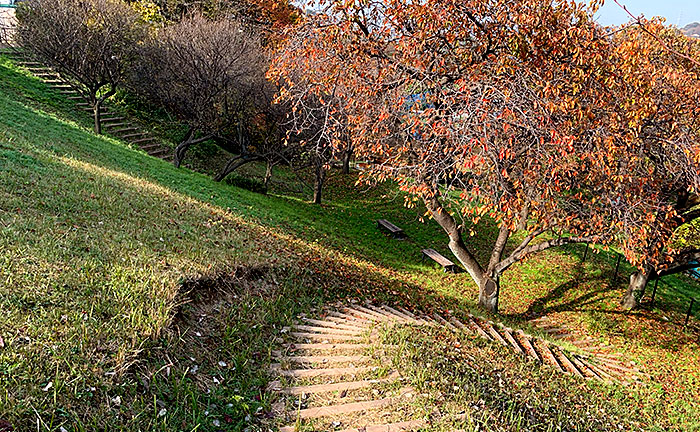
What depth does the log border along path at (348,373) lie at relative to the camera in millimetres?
3490

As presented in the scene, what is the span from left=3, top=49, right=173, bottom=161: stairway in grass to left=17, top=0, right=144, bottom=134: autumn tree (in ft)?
5.84

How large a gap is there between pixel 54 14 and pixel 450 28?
51.9 feet

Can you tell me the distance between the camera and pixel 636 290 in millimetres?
9742

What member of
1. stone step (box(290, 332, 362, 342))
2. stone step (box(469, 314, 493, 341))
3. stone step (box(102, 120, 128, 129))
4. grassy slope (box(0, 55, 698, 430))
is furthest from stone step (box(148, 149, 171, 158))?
stone step (box(290, 332, 362, 342))

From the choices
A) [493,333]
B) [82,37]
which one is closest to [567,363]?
[493,333]

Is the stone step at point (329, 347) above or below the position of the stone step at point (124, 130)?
below

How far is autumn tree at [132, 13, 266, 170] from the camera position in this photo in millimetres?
14820

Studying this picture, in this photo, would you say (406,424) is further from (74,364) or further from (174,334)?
(74,364)

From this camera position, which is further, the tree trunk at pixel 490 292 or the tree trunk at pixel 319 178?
the tree trunk at pixel 319 178

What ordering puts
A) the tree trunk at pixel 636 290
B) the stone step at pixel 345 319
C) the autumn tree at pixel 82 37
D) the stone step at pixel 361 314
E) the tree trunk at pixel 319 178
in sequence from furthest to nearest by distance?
the tree trunk at pixel 319 178 < the autumn tree at pixel 82 37 < the tree trunk at pixel 636 290 < the stone step at pixel 361 314 < the stone step at pixel 345 319

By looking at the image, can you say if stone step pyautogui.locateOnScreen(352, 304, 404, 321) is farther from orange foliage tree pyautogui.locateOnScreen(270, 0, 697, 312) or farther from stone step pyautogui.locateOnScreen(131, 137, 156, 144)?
stone step pyautogui.locateOnScreen(131, 137, 156, 144)

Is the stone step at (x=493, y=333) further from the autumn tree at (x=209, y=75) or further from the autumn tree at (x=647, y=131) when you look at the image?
the autumn tree at (x=209, y=75)

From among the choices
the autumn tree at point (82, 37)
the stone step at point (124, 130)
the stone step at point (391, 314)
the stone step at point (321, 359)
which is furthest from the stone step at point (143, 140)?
the stone step at point (321, 359)

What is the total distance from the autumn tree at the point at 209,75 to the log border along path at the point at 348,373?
36.8ft
